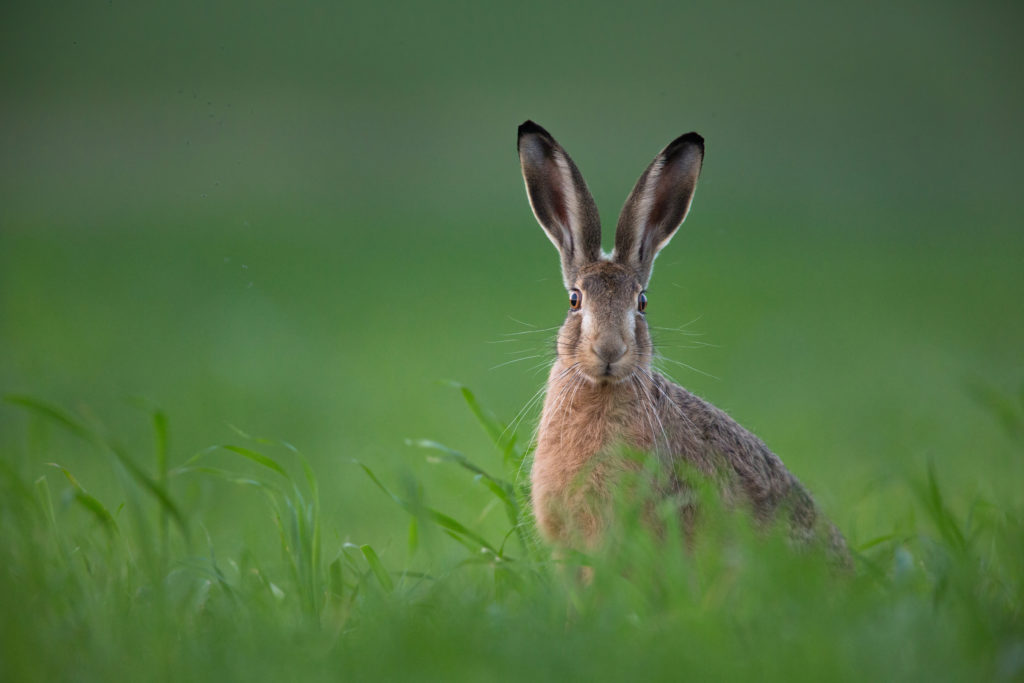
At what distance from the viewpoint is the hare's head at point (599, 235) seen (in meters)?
4.43

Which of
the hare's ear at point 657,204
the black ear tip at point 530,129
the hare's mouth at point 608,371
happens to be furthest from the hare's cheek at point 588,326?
the black ear tip at point 530,129

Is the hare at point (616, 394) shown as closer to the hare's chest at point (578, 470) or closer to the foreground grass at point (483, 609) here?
the hare's chest at point (578, 470)

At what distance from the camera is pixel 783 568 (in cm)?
314

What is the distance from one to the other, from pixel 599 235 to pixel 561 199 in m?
0.24

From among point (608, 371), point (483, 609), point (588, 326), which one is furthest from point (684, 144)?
point (483, 609)

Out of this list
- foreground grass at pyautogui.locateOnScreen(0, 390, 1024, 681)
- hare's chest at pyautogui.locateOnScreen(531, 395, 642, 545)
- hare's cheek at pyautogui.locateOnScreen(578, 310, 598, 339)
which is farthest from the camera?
hare's cheek at pyautogui.locateOnScreen(578, 310, 598, 339)

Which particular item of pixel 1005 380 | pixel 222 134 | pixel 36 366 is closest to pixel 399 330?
pixel 222 134

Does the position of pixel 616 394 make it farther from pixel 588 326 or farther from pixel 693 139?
pixel 693 139

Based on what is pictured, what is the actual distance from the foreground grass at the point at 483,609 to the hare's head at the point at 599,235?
2.88 ft

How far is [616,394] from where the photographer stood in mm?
4523

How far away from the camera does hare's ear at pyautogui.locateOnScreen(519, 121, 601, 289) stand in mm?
4641

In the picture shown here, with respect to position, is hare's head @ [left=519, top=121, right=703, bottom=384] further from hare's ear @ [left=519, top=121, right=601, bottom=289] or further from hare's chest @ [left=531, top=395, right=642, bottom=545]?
hare's chest @ [left=531, top=395, right=642, bottom=545]

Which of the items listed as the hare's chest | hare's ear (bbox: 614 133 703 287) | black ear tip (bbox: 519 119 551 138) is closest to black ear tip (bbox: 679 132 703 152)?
hare's ear (bbox: 614 133 703 287)

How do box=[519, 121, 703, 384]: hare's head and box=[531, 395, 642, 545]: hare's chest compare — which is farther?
box=[519, 121, 703, 384]: hare's head
